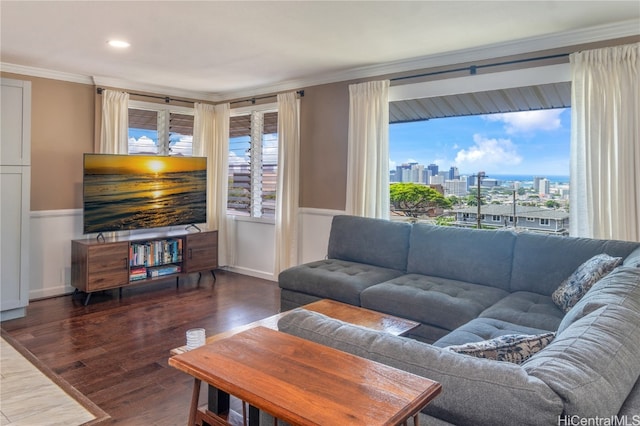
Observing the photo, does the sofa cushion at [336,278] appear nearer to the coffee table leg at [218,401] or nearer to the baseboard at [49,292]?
the coffee table leg at [218,401]

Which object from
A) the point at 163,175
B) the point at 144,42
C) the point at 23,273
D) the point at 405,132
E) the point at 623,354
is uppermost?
the point at 144,42

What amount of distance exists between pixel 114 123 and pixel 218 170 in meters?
1.50

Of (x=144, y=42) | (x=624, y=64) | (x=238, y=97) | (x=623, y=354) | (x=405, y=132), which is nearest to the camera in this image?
(x=623, y=354)

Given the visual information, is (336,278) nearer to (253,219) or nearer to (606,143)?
(606,143)

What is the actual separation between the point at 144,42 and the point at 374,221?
2.59m

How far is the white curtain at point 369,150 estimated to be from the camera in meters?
4.45

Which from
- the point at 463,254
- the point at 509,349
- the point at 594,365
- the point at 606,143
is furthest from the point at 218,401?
the point at 606,143

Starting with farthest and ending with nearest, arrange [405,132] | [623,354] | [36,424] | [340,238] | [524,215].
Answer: [405,132], [340,238], [524,215], [36,424], [623,354]

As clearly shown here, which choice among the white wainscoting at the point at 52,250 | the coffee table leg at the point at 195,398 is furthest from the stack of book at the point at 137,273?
the coffee table leg at the point at 195,398

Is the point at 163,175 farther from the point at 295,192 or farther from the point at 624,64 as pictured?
the point at 624,64

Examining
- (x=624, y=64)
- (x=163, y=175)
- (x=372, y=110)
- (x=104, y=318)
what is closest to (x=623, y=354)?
(x=624, y=64)

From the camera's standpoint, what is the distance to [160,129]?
5.74m

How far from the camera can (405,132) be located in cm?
468

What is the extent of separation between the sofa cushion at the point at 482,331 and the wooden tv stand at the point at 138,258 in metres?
3.67
